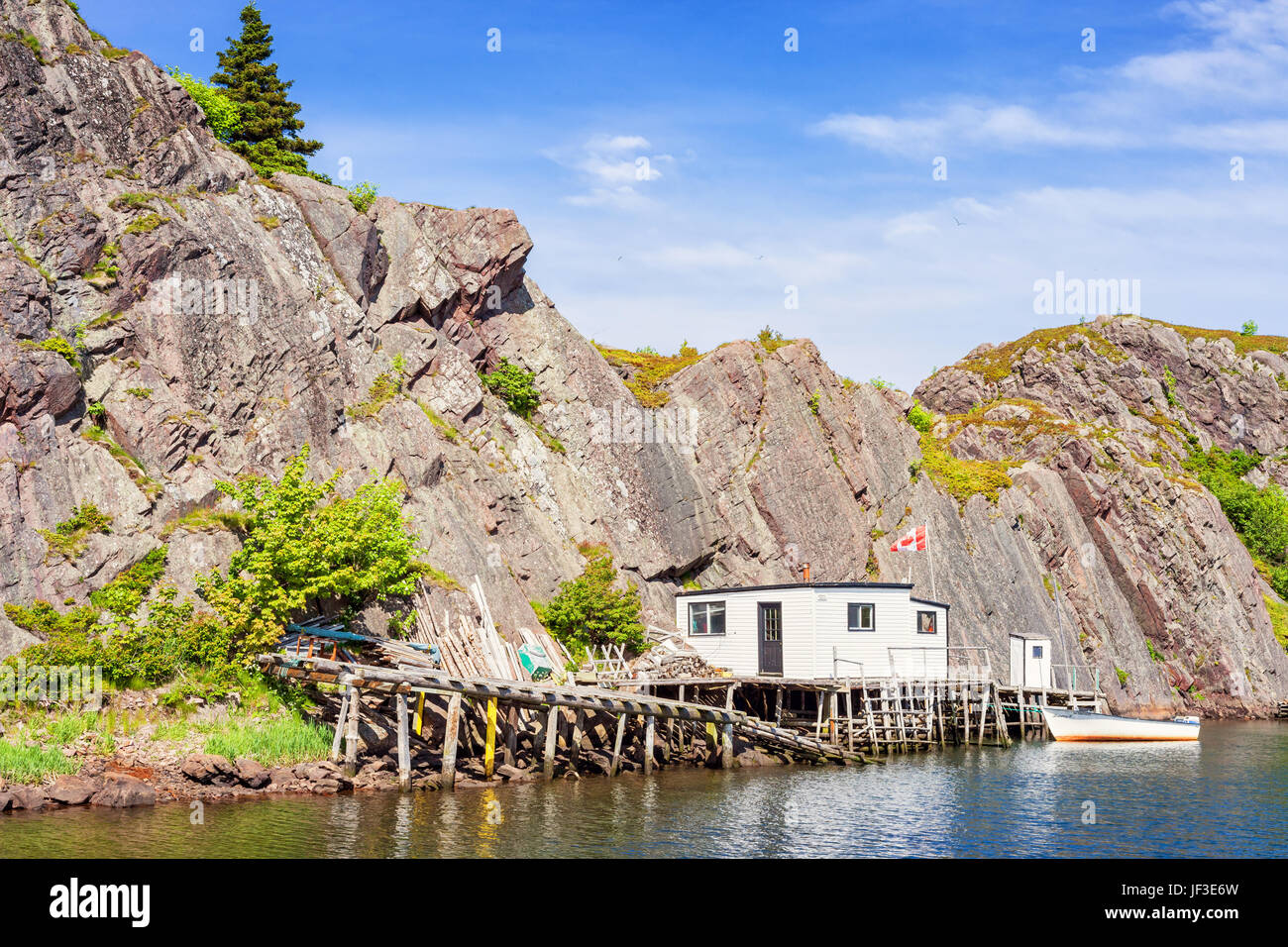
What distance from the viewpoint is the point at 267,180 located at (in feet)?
187

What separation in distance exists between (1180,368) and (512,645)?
114 meters

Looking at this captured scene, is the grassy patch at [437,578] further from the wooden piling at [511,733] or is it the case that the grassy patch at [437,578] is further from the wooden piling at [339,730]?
the wooden piling at [339,730]

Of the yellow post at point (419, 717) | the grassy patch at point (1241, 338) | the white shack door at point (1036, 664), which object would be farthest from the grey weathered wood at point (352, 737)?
the grassy patch at point (1241, 338)

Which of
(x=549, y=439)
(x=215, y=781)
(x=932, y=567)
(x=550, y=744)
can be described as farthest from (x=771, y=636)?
(x=215, y=781)

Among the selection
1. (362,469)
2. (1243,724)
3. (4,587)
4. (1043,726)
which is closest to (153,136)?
(362,469)

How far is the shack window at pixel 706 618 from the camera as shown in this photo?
52500 mm

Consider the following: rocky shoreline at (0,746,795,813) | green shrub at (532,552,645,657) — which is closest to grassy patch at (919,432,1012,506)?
green shrub at (532,552,645,657)

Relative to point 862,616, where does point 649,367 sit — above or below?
above

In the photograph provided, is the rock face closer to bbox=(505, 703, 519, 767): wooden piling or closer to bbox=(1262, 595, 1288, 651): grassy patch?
bbox=(1262, 595, 1288, 651): grassy patch

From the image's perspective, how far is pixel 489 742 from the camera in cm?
3634

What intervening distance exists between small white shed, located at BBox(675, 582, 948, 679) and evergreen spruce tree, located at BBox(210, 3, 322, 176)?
3592cm

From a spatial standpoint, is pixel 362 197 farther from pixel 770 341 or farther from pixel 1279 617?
pixel 1279 617

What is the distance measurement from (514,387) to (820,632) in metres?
23.0

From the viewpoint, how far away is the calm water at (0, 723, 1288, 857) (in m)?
25.3
